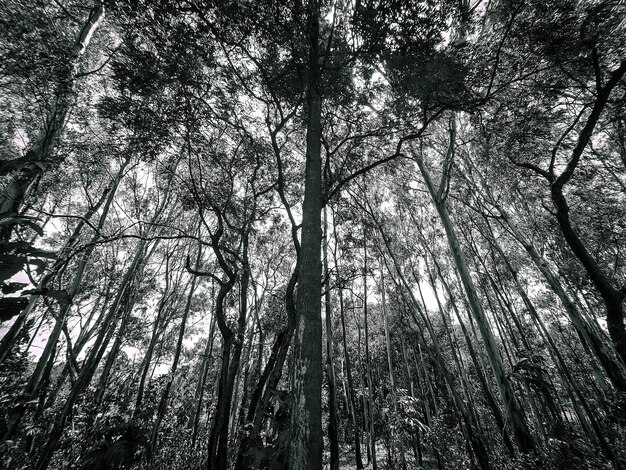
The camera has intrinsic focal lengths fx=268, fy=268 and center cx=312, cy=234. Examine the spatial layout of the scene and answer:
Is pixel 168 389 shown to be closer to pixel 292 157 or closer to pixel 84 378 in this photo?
pixel 84 378

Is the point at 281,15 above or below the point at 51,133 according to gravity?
above

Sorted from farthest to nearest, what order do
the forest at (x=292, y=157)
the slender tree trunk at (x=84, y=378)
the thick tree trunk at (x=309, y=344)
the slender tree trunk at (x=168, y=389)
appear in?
the slender tree trunk at (x=168, y=389), the slender tree trunk at (x=84, y=378), the forest at (x=292, y=157), the thick tree trunk at (x=309, y=344)

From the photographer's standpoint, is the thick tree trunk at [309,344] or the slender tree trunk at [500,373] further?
the slender tree trunk at [500,373]

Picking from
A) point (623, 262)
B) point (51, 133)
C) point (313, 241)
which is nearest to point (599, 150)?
point (623, 262)

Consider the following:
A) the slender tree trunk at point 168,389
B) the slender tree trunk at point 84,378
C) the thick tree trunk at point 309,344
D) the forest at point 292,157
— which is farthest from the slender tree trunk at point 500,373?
the slender tree trunk at point 84,378

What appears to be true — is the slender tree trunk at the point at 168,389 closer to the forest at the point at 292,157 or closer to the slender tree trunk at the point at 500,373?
the forest at the point at 292,157

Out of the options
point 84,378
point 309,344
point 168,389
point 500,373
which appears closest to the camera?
point 309,344

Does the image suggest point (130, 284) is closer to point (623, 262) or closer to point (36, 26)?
point (36, 26)

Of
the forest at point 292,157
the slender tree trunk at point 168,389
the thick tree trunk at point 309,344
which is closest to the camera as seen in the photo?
the thick tree trunk at point 309,344

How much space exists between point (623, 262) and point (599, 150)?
265 inches

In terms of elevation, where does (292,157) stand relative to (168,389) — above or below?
above

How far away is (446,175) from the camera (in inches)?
267

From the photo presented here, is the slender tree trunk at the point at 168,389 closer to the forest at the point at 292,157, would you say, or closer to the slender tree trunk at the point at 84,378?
the forest at the point at 292,157

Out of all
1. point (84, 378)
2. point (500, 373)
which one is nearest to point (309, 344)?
point (500, 373)
